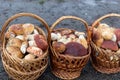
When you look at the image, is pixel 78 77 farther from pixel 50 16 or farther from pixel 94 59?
pixel 50 16

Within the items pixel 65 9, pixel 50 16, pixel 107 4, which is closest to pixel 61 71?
pixel 50 16

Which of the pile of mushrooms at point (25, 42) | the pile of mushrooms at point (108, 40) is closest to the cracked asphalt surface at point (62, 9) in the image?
the pile of mushrooms at point (108, 40)

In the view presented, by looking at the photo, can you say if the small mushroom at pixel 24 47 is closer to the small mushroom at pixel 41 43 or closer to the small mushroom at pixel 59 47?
the small mushroom at pixel 41 43

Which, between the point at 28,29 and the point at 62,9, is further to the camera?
the point at 62,9

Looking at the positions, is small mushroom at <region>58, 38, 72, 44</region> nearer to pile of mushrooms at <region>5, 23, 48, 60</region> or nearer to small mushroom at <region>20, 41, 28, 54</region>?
pile of mushrooms at <region>5, 23, 48, 60</region>

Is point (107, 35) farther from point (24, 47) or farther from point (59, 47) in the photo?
point (24, 47)

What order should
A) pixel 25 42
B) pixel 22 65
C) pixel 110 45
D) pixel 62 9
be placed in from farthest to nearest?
1. pixel 62 9
2. pixel 110 45
3. pixel 25 42
4. pixel 22 65

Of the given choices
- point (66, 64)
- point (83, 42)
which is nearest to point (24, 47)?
point (66, 64)
